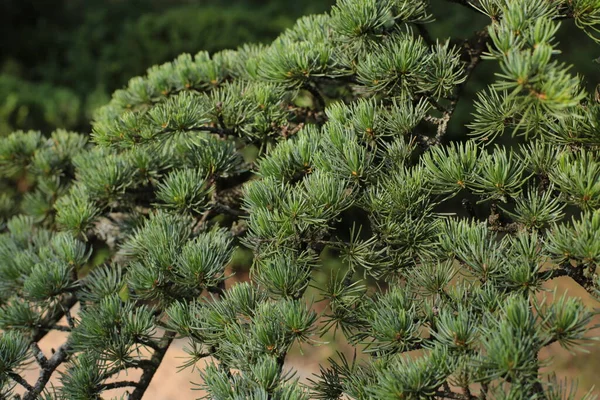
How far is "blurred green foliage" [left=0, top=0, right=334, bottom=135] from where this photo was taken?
3.93 meters

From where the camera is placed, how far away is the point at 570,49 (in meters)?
4.68

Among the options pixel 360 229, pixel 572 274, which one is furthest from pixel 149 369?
pixel 572 274

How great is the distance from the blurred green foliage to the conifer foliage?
2.68 meters

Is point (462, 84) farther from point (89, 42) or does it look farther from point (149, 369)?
point (89, 42)

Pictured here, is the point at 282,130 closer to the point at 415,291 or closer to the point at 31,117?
the point at 415,291

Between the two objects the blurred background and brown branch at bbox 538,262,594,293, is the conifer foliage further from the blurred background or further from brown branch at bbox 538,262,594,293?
the blurred background

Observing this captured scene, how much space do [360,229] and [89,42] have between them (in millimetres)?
4481

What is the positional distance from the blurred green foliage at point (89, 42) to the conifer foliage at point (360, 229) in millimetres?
2680

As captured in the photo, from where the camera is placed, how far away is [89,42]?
16.6 ft

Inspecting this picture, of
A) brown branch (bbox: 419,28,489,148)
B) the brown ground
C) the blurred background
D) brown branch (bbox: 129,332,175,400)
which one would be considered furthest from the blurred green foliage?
brown branch (bbox: 419,28,489,148)

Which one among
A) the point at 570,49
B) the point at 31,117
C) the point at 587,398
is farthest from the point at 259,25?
the point at 587,398

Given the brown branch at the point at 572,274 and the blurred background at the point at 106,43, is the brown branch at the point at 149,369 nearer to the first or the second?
the brown branch at the point at 572,274

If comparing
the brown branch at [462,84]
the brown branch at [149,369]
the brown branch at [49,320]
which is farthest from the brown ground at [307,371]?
the brown branch at [462,84]

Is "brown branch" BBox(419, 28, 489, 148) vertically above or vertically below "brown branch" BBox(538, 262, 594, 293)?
above
